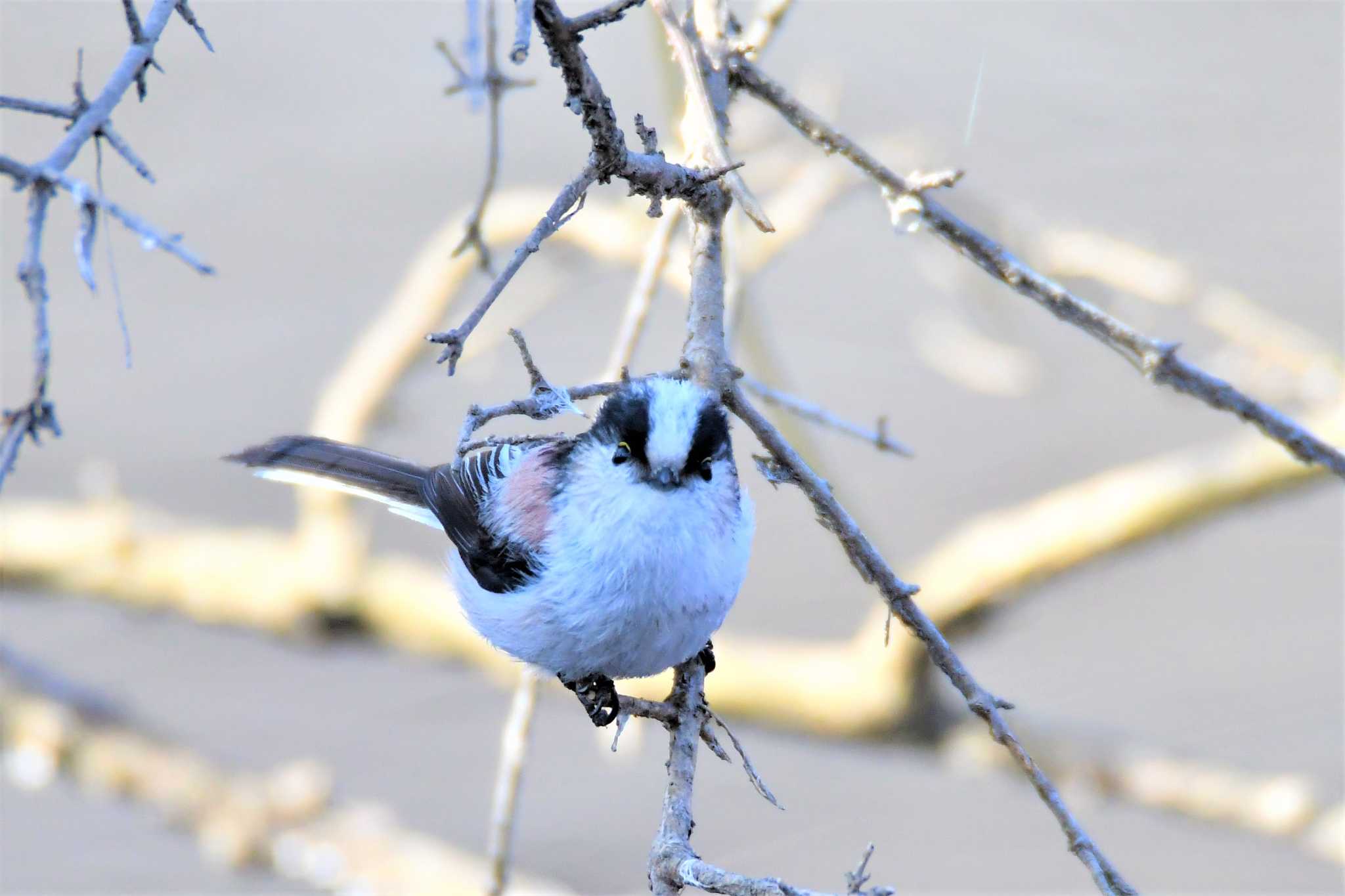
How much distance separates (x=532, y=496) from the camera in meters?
2.47

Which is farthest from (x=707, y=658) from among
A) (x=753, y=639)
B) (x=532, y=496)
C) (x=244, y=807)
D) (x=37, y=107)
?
(x=244, y=807)

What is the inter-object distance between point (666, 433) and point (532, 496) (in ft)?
1.50

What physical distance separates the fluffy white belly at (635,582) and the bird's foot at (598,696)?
0.08 metres

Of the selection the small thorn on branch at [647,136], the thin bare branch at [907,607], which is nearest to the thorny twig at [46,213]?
the small thorn on branch at [647,136]

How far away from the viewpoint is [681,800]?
189 cm

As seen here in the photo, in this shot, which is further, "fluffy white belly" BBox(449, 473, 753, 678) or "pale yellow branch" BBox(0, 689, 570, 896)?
"pale yellow branch" BBox(0, 689, 570, 896)

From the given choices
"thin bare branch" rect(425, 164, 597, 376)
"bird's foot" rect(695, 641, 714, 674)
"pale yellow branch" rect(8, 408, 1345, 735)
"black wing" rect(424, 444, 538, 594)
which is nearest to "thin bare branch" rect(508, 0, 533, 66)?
"thin bare branch" rect(425, 164, 597, 376)

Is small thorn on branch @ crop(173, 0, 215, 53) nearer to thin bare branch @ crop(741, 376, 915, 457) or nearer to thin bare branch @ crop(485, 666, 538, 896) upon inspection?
thin bare branch @ crop(741, 376, 915, 457)

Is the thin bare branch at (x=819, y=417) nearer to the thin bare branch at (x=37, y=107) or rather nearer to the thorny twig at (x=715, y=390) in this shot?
the thorny twig at (x=715, y=390)

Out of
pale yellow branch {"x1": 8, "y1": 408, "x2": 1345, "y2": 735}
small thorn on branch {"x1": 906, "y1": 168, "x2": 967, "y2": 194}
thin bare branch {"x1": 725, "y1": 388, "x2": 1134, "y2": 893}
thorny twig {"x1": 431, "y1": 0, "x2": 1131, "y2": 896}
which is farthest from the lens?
pale yellow branch {"x1": 8, "y1": 408, "x2": 1345, "y2": 735}

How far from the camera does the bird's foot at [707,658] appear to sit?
239 centimetres

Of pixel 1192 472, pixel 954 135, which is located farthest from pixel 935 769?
pixel 954 135

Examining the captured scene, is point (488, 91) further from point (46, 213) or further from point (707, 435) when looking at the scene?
point (46, 213)

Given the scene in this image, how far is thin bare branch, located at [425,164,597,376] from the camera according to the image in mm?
1336
